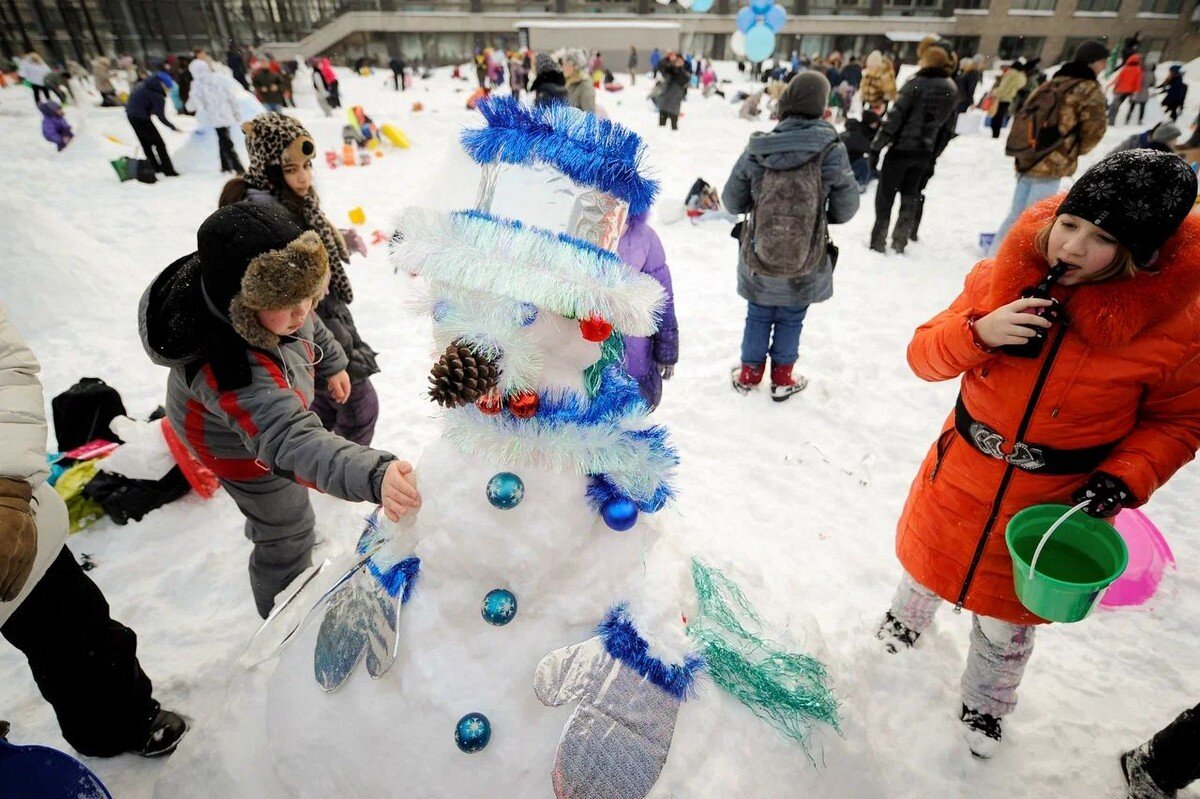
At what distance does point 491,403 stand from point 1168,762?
2214mm

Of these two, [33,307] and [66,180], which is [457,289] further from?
[66,180]

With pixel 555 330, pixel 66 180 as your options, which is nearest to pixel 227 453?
pixel 555 330

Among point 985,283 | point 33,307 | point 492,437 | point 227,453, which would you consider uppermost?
point 985,283

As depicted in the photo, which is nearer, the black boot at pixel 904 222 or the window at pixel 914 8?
the black boot at pixel 904 222

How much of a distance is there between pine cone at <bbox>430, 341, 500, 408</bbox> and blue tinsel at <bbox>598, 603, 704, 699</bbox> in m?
0.60

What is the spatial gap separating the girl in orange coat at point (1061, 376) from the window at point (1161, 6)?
36237 millimetres

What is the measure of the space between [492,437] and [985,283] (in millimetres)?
1442

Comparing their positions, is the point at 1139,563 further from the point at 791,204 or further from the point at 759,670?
the point at 791,204

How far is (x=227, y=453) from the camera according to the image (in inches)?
75.5

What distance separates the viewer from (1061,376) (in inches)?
59.5

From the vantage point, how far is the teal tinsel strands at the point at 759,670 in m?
1.51

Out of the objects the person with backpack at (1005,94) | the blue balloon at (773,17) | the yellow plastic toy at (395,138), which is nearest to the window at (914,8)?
the blue balloon at (773,17)

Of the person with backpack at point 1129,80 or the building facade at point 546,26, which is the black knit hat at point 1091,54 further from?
the building facade at point 546,26

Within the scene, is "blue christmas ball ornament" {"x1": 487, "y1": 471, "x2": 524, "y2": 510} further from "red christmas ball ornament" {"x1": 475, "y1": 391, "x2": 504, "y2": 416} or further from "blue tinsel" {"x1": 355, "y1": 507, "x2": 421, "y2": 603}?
"blue tinsel" {"x1": 355, "y1": 507, "x2": 421, "y2": 603}
